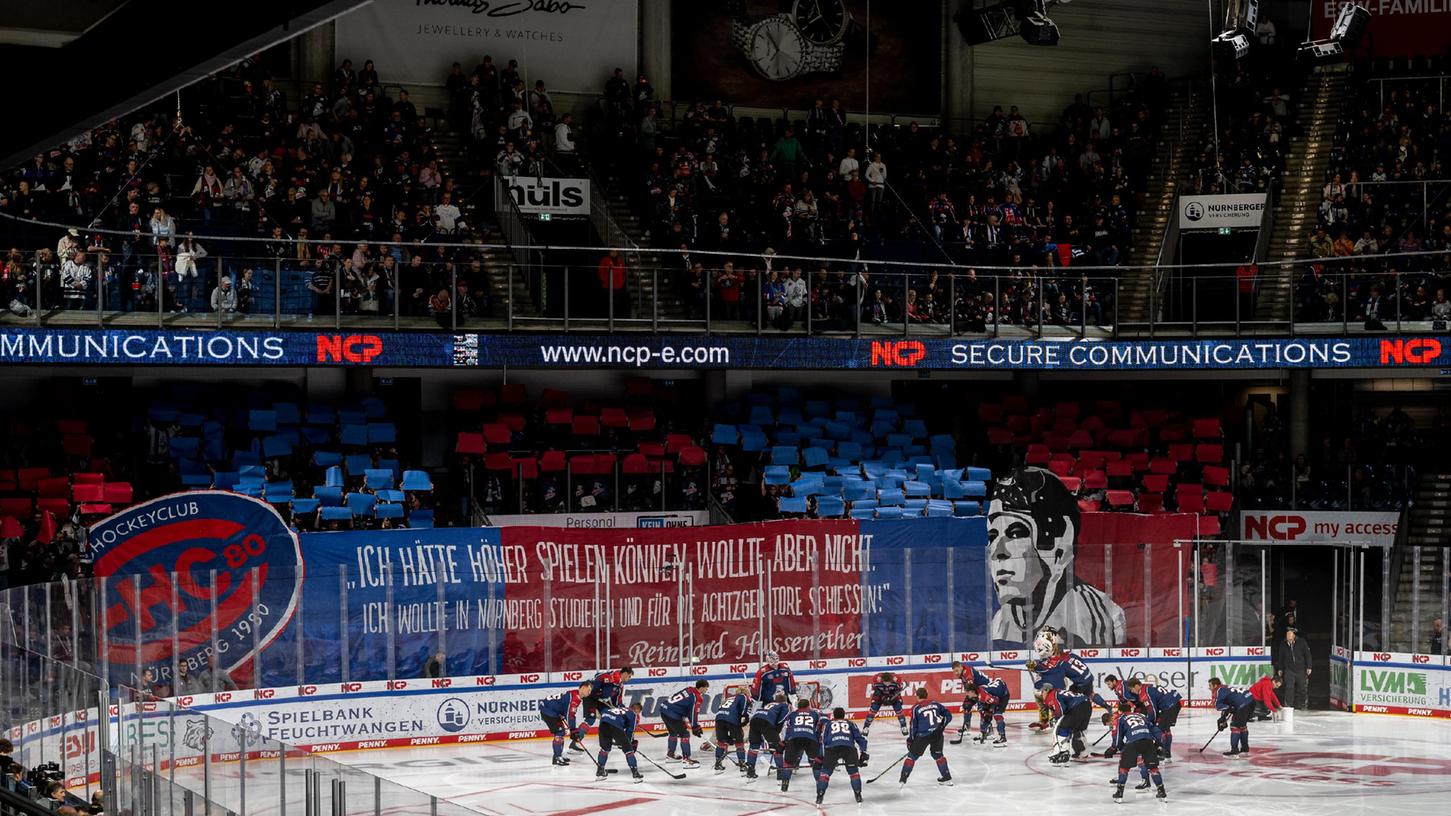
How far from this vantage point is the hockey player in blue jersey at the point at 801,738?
18047 millimetres

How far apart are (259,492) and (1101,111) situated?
18.3m

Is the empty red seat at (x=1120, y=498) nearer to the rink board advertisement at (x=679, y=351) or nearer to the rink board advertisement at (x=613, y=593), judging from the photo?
the rink board advertisement at (x=679, y=351)

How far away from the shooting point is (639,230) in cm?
2858

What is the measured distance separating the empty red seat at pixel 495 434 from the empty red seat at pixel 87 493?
228 inches

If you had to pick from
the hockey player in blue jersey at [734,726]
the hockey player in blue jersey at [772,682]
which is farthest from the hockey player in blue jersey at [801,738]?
the hockey player in blue jersey at [772,682]

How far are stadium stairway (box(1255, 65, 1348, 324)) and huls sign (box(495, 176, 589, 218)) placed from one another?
11.6 metres

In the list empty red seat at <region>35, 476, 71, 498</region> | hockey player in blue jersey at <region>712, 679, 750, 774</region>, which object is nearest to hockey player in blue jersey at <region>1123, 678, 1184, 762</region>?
hockey player in blue jersey at <region>712, 679, 750, 774</region>

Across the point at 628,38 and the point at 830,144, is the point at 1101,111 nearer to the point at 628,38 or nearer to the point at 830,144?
the point at 830,144

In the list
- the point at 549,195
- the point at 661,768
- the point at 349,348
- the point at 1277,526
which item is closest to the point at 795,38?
the point at 549,195

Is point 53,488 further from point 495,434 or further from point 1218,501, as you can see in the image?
point 1218,501

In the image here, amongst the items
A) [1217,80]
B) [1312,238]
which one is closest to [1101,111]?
[1217,80]

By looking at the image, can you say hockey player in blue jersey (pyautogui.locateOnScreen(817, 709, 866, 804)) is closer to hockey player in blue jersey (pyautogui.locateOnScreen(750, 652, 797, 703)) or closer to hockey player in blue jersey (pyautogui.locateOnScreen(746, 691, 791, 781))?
hockey player in blue jersey (pyautogui.locateOnScreen(746, 691, 791, 781))

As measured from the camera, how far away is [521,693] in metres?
20.7

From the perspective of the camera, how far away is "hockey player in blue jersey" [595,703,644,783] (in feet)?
61.1
